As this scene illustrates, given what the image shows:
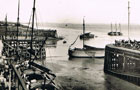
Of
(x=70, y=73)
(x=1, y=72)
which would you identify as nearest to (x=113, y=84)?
(x=70, y=73)

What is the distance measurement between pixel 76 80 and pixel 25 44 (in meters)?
14.2

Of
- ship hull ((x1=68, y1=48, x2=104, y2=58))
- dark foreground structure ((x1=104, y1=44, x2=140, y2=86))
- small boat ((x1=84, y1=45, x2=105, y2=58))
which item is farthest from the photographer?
small boat ((x1=84, y1=45, x2=105, y2=58))

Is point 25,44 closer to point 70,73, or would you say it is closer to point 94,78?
point 70,73

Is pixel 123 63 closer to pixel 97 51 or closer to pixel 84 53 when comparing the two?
pixel 97 51

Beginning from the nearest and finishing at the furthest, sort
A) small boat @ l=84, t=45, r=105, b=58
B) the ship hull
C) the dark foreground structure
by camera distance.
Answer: the dark foreground structure
the ship hull
small boat @ l=84, t=45, r=105, b=58

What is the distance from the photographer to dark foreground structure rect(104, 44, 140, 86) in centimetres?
2064

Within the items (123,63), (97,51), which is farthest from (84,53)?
(123,63)

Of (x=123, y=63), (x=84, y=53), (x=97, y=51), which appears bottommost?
(x=84, y=53)

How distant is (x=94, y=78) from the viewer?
78.4 feet

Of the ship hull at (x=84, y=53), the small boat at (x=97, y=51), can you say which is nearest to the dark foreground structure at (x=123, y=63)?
the ship hull at (x=84, y=53)

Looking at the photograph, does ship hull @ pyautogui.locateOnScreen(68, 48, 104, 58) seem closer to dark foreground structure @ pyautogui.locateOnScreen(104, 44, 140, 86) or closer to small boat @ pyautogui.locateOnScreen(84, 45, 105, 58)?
small boat @ pyautogui.locateOnScreen(84, 45, 105, 58)

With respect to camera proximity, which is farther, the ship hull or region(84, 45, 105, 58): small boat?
region(84, 45, 105, 58): small boat

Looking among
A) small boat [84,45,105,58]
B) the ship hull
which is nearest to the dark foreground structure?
the ship hull

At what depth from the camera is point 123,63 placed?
22.9 meters
